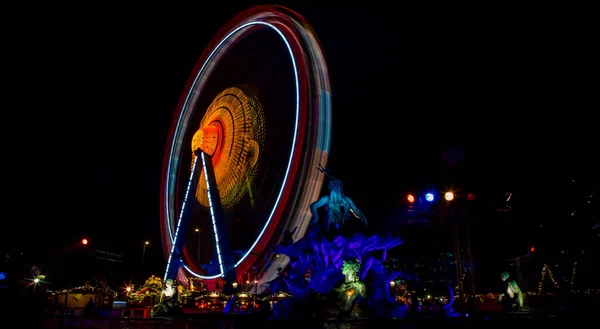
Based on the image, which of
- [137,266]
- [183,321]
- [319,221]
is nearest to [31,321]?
[183,321]

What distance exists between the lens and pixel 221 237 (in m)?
15.6

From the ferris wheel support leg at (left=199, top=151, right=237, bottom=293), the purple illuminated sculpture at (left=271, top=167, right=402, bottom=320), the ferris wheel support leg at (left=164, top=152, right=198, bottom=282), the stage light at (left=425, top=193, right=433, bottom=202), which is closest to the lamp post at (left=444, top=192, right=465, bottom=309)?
the stage light at (left=425, top=193, right=433, bottom=202)

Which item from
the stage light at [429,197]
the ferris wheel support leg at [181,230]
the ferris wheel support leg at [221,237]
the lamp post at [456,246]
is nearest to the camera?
the lamp post at [456,246]

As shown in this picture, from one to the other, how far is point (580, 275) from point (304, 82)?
9.61 meters

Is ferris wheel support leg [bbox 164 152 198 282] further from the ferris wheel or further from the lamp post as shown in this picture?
the lamp post

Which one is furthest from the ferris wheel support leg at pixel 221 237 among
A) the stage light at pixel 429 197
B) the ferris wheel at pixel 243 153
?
the stage light at pixel 429 197

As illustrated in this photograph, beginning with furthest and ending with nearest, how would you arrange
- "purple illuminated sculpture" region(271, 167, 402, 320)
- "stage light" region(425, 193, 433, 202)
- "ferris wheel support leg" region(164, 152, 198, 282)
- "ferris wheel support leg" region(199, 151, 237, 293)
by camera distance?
"ferris wheel support leg" region(164, 152, 198, 282) → "ferris wheel support leg" region(199, 151, 237, 293) → "stage light" region(425, 193, 433, 202) → "purple illuminated sculpture" region(271, 167, 402, 320)

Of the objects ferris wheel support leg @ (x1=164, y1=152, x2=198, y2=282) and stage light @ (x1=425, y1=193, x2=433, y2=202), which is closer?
stage light @ (x1=425, y1=193, x2=433, y2=202)

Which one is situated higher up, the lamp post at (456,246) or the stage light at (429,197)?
the stage light at (429,197)

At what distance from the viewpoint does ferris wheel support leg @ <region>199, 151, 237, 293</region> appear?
49.4 feet

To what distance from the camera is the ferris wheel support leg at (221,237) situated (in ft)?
49.4

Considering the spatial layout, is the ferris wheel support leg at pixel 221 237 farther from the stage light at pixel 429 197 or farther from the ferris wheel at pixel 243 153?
the stage light at pixel 429 197

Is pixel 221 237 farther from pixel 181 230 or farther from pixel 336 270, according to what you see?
pixel 336 270

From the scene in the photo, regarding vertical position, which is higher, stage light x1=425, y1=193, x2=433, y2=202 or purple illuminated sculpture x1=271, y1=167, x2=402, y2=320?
stage light x1=425, y1=193, x2=433, y2=202
